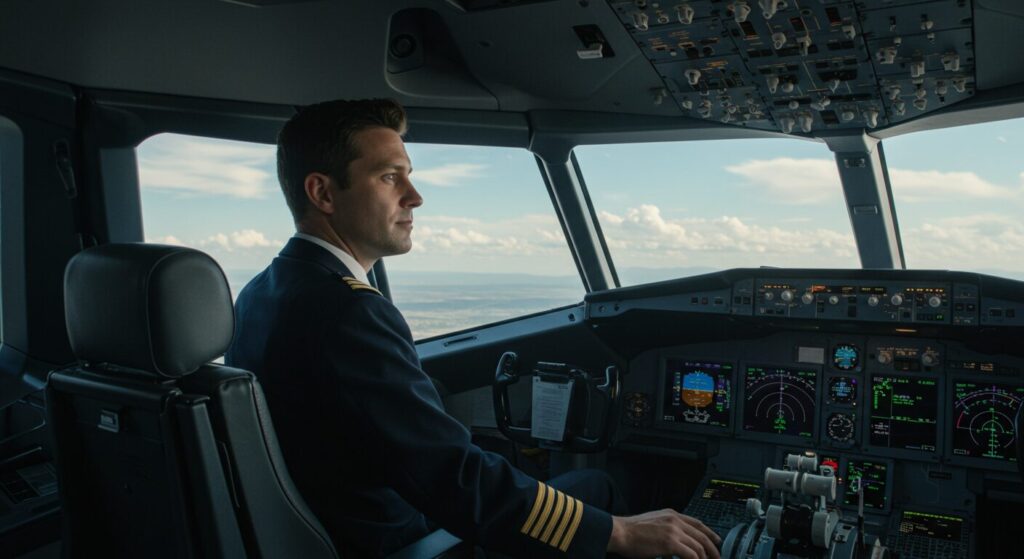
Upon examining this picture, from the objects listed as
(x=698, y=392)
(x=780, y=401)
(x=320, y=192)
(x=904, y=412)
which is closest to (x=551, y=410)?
(x=698, y=392)

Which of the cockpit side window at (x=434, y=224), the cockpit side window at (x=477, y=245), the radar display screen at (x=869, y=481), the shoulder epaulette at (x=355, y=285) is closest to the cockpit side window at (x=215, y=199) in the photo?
the cockpit side window at (x=434, y=224)

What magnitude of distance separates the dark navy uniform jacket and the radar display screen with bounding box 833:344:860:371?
166cm

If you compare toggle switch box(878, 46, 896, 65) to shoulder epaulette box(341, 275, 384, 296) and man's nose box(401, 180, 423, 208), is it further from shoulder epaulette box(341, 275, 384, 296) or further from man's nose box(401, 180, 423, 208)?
shoulder epaulette box(341, 275, 384, 296)

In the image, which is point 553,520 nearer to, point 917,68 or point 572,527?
point 572,527

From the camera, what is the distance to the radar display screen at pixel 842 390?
8.92 ft

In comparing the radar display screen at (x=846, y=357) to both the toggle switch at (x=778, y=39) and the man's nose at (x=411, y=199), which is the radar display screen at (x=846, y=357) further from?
the man's nose at (x=411, y=199)

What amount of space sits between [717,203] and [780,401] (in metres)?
1.25

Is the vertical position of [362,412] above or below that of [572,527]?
above

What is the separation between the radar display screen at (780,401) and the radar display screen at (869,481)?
0.58ft

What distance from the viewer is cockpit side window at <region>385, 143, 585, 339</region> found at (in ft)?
12.4

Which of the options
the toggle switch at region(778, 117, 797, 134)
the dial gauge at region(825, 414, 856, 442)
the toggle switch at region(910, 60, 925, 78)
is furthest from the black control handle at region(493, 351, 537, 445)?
the toggle switch at region(910, 60, 925, 78)

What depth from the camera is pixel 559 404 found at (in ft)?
8.62

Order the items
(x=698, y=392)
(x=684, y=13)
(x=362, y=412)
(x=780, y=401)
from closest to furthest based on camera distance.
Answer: (x=362, y=412)
(x=684, y=13)
(x=780, y=401)
(x=698, y=392)

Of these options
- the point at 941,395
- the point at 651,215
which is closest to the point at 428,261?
the point at 651,215
